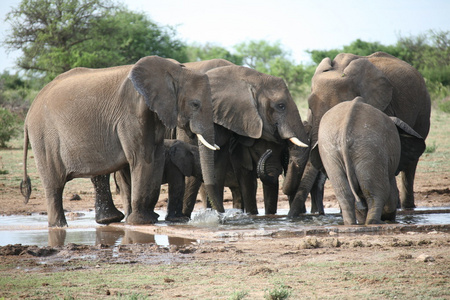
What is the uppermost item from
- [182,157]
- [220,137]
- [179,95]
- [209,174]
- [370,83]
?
[370,83]

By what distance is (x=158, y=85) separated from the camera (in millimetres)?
8195

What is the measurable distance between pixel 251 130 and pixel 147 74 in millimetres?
1718

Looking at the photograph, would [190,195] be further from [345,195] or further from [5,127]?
[5,127]

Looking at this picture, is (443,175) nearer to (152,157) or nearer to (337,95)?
(337,95)

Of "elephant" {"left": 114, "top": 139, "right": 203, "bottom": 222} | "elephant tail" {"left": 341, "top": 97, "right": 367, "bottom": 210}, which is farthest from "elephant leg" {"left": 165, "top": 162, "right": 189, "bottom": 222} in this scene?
"elephant tail" {"left": 341, "top": 97, "right": 367, "bottom": 210}

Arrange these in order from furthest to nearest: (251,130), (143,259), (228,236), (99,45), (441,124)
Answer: (99,45) < (441,124) < (251,130) < (228,236) < (143,259)

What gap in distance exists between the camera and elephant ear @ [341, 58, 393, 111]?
962cm

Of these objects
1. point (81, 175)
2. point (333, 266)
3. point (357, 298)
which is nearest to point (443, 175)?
point (81, 175)

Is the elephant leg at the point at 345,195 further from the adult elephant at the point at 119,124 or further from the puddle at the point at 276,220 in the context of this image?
the adult elephant at the point at 119,124

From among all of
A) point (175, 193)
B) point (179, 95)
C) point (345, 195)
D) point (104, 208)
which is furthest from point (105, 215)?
point (345, 195)

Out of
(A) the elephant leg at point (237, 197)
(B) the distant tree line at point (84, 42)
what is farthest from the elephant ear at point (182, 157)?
(B) the distant tree line at point (84, 42)

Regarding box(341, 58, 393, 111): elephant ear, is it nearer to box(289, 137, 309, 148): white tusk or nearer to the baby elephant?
box(289, 137, 309, 148): white tusk

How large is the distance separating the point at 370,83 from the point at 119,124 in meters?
3.32

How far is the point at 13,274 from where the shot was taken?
5523mm
